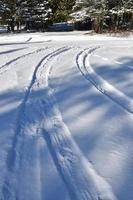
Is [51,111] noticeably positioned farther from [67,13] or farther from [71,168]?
[67,13]

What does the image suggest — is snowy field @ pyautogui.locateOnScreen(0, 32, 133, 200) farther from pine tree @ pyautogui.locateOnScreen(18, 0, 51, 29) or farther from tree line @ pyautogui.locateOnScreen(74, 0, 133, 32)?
pine tree @ pyautogui.locateOnScreen(18, 0, 51, 29)

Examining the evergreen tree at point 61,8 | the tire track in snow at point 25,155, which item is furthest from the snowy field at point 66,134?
the evergreen tree at point 61,8

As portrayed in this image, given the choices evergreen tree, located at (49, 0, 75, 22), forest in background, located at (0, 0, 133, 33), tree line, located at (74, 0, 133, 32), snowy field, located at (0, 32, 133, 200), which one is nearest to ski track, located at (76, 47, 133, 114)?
snowy field, located at (0, 32, 133, 200)

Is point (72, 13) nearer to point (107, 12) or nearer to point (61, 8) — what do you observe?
point (107, 12)

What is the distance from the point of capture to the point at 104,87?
30.1 feet

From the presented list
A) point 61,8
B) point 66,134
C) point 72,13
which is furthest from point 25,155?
point 61,8

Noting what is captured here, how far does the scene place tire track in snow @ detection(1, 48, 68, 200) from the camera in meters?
4.45

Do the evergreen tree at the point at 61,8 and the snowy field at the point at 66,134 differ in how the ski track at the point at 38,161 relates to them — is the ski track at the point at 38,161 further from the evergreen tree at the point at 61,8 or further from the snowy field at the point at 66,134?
the evergreen tree at the point at 61,8

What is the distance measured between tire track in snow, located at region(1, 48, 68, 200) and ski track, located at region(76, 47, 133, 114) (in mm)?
1368

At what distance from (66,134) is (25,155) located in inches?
35.9

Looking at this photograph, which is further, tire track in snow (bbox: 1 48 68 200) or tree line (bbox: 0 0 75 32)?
tree line (bbox: 0 0 75 32)

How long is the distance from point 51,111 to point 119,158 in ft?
7.39

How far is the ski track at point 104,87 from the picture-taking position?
7.74 m

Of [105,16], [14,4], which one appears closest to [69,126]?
[105,16]
